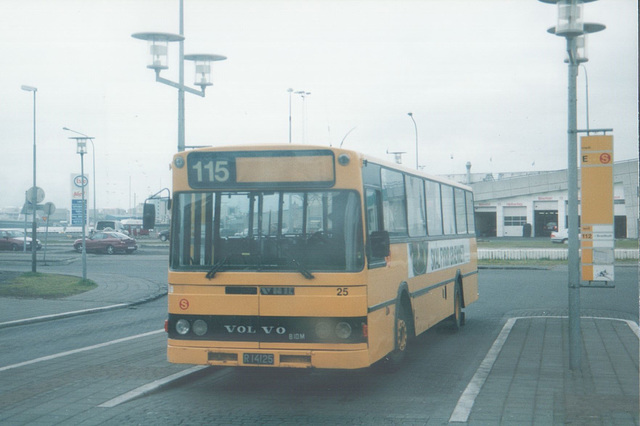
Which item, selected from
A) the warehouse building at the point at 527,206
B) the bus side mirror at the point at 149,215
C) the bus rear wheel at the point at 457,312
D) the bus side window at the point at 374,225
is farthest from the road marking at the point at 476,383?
the warehouse building at the point at 527,206

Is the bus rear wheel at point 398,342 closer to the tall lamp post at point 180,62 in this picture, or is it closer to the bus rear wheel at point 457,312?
the bus rear wheel at point 457,312

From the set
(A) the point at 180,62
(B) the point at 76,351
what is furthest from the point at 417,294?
(A) the point at 180,62

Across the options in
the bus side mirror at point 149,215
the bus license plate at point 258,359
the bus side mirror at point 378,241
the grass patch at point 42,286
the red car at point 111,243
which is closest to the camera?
Result: the bus license plate at point 258,359

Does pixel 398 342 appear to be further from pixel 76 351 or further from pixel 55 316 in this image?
pixel 55 316

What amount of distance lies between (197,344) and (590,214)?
512 cm

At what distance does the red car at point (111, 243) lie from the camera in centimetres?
5356

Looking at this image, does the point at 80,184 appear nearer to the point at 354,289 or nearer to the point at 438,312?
the point at 438,312

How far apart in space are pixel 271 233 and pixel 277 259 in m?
0.29

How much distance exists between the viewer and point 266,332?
8.97 metres

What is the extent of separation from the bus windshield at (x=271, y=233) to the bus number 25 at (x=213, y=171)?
173 millimetres

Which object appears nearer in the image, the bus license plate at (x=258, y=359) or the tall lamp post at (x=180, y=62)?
the bus license plate at (x=258, y=359)

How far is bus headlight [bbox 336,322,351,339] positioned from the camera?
877cm

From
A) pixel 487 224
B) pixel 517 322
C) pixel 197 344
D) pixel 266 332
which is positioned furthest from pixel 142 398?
pixel 487 224

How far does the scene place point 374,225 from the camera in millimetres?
9547
